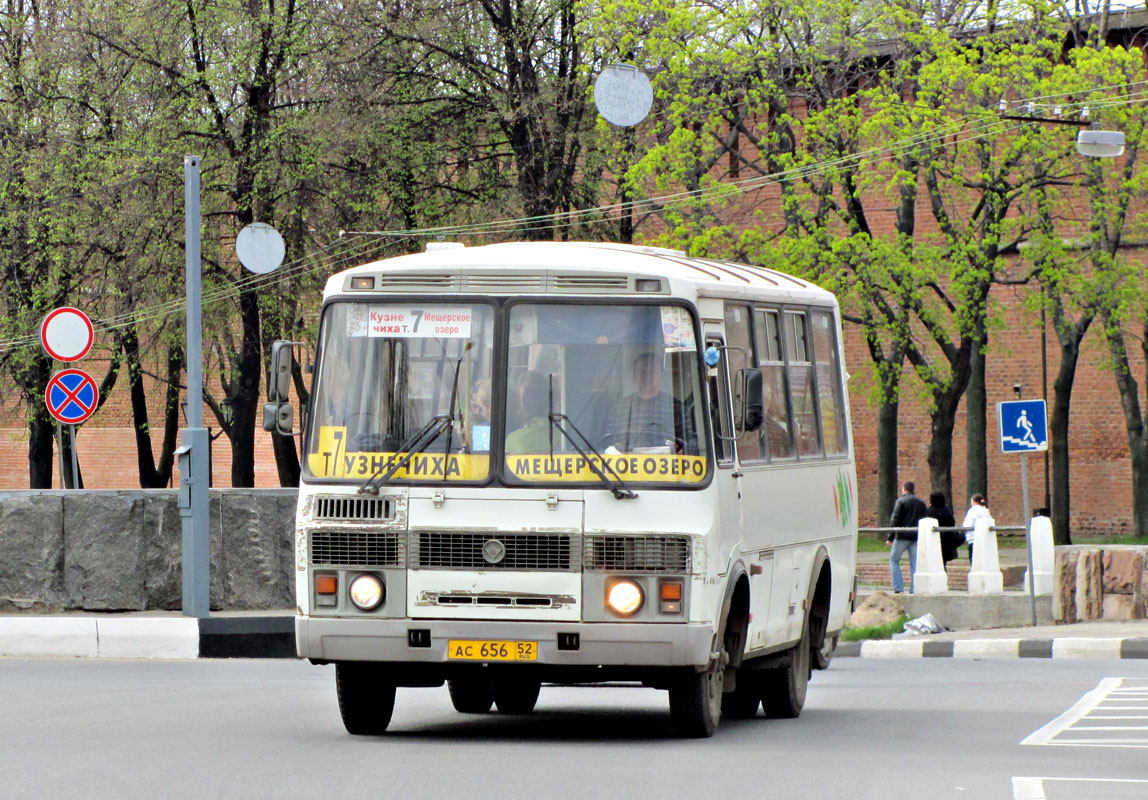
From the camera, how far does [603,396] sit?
10.3 metres

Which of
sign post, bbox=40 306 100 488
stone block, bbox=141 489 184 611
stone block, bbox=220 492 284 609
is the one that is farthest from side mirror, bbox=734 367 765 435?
sign post, bbox=40 306 100 488

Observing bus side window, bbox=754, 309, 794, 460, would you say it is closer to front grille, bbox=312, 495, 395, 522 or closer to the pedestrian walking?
front grille, bbox=312, 495, 395, 522

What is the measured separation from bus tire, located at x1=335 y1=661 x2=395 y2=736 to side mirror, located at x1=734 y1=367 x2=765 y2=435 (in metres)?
2.49

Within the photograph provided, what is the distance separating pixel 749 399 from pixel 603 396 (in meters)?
0.84

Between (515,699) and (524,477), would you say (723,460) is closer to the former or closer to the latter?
(524,477)

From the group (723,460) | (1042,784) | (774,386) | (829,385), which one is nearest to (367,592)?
(723,460)

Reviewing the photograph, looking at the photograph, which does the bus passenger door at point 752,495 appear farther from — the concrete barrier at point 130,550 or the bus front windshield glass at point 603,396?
the concrete barrier at point 130,550

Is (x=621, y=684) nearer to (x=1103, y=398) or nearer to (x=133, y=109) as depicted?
(x=133, y=109)

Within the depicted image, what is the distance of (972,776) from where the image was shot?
29.8 feet

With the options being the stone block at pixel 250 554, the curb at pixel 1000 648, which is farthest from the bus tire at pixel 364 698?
the curb at pixel 1000 648

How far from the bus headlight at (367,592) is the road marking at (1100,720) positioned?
3755mm

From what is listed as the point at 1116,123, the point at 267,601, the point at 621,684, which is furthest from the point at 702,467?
the point at 1116,123

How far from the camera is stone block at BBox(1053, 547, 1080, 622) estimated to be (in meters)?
22.5

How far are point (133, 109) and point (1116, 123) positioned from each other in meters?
17.5
